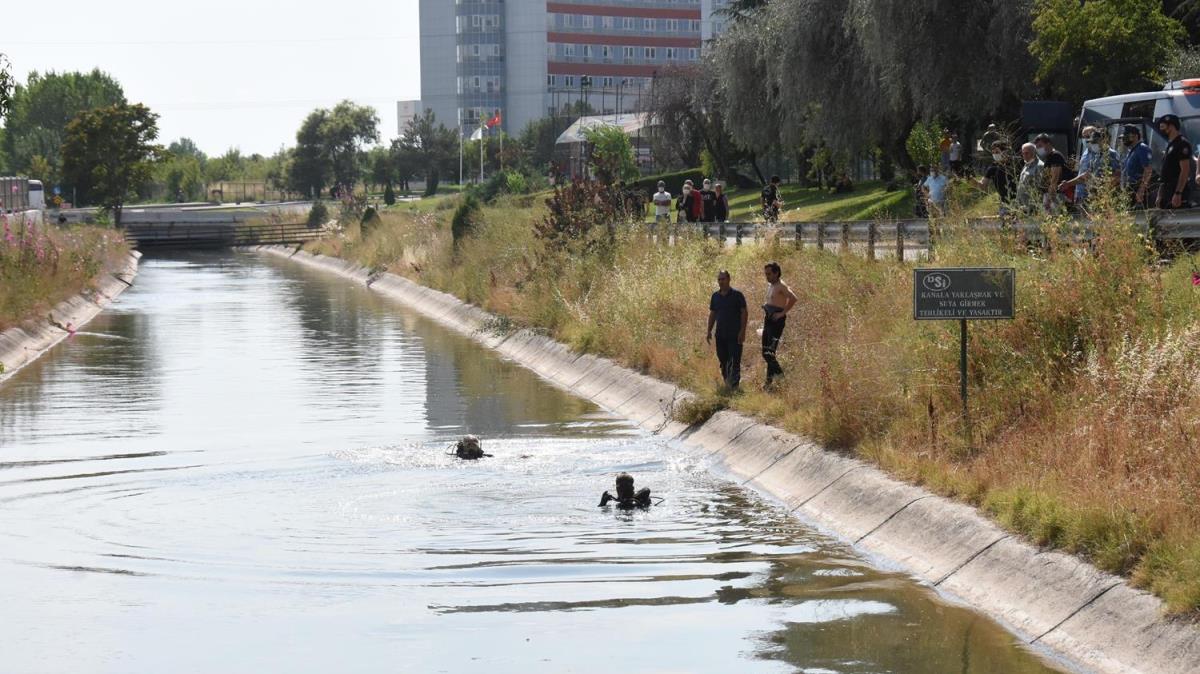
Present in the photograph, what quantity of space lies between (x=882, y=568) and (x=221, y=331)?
32648 mm

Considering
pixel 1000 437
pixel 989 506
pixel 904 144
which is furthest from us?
pixel 904 144

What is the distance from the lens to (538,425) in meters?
25.7

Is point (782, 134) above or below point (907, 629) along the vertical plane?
above

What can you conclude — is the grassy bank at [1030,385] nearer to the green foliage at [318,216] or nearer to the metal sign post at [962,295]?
the metal sign post at [962,295]

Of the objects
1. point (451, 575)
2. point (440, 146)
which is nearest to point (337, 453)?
point (451, 575)

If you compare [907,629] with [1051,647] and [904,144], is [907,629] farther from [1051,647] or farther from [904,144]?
[904,144]

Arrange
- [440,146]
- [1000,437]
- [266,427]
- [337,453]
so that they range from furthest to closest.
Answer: [440,146] < [266,427] < [337,453] < [1000,437]

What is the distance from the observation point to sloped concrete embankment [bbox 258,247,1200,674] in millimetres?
11625

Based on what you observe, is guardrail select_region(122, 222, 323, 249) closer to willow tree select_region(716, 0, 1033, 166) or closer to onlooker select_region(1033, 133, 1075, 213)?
willow tree select_region(716, 0, 1033, 166)

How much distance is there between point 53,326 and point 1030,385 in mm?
31805

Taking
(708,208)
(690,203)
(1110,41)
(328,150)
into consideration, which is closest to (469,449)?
(708,208)

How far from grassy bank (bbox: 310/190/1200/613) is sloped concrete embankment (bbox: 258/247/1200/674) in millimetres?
187

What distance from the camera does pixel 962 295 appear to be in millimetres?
17016

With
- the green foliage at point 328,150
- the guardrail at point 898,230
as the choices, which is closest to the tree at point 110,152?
the green foliage at point 328,150
